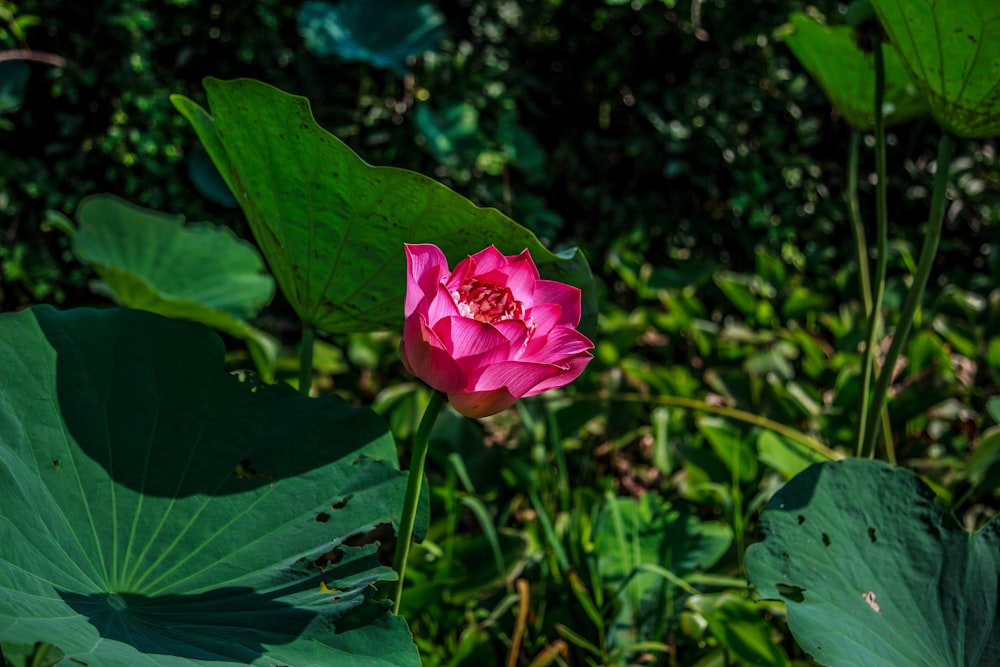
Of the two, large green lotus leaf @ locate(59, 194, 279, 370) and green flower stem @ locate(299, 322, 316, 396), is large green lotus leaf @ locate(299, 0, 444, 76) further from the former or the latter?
green flower stem @ locate(299, 322, 316, 396)

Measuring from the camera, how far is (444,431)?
154 cm

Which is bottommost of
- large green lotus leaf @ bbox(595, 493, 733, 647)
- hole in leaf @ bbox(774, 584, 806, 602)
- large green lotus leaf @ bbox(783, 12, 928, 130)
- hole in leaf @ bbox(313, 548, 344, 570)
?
large green lotus leaf @ bbox(595, 493, 733, 647)

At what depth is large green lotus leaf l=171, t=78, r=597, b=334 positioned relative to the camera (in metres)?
0.79

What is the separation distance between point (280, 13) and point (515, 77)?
760 millimetres

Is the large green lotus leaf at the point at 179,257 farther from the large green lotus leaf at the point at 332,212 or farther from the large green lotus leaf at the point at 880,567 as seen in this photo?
the large green lotus leaf at the point at 880,567

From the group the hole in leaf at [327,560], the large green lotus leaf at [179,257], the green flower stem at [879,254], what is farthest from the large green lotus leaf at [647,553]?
the large green lotus leaf at [179,257]

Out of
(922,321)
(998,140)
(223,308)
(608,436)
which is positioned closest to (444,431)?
(608,436)

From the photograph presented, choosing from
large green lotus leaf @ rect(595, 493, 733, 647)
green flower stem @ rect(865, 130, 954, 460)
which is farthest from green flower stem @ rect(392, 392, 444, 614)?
green flower stem @ rect(865, 130, 954, 460)

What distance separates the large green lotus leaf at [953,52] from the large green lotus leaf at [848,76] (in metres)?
0.34

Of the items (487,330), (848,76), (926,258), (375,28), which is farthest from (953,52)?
(375,28)

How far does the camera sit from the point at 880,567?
893mm

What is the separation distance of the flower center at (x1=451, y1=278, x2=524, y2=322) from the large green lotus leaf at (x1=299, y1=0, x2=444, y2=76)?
1.77 metres

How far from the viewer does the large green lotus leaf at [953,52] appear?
821 millimetres

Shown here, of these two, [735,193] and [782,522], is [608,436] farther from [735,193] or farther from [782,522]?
[735,193]
